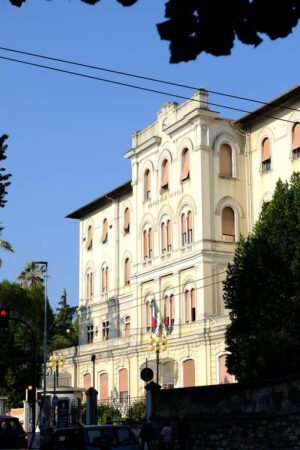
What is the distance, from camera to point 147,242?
50.9m

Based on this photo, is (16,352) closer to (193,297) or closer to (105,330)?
(105,330)

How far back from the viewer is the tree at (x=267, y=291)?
90.8 ft

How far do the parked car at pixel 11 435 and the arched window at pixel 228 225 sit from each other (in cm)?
2369

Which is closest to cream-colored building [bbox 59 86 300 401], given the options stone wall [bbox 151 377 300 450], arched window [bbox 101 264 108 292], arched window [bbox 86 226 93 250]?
arched window [bbox 101 264 108 292]

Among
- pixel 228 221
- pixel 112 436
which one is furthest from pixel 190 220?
pixel 112 436

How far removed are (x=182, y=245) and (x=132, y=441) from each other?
2965 cm

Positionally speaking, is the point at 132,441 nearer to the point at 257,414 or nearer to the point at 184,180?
the point at 257,414

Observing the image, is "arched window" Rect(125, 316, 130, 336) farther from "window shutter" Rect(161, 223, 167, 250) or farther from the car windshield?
the car windshield

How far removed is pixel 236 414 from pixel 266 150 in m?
25.5

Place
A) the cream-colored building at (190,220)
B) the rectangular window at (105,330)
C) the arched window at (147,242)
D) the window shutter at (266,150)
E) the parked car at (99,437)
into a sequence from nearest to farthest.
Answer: the parked car at (99,437)
the cream-colored building at (190,220)
the window shutter at (266,150)
the arched window at (147,242)
the rectangular window at (105,330)

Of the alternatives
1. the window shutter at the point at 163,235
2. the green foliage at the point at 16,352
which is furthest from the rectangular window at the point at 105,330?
the window shutter at the point at 163,235

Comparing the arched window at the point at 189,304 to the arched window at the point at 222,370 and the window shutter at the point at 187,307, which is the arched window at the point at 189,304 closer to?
the window shutter at the point at 187,307

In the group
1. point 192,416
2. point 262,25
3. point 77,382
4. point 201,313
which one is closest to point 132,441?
point 192,416

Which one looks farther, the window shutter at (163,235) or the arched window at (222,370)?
the window shutter at (163,235)
